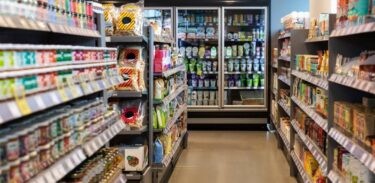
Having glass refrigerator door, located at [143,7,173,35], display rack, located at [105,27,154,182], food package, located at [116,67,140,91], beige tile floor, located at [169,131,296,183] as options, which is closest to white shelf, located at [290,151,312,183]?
beige tile floor, located at [169,131,296,183]

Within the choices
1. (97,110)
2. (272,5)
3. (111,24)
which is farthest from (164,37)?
(272,5)

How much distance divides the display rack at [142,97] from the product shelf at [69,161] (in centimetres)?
183

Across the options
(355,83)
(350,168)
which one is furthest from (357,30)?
(350,168)

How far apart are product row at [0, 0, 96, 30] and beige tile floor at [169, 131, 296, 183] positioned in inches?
134

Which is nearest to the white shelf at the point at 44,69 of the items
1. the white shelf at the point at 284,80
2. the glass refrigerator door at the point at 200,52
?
the white shelf at the point at 284,80

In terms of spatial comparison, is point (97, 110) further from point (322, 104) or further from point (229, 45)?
point (229, 45)

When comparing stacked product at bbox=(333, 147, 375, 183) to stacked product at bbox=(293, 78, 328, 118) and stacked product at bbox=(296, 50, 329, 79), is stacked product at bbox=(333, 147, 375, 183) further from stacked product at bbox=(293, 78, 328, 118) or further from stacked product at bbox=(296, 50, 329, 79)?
stacked product at bbox=(296, 50, 329, 79)

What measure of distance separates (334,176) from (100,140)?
6.00 ft

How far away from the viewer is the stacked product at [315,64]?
4.75 m

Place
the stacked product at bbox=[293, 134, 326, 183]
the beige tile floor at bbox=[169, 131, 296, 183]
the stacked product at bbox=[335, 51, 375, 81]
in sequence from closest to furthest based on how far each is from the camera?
the stacked product at bbox=[335, 51, 375, 81]
the stacked product at bbox=[293, 134, 326, 183]
the beige tile floor at bbox=[169, 131, 296, 183]

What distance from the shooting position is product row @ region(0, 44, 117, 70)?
1.97 meters

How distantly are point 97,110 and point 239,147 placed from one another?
220 inches

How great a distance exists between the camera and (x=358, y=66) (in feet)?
11.4

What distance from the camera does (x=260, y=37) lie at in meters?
10.5
